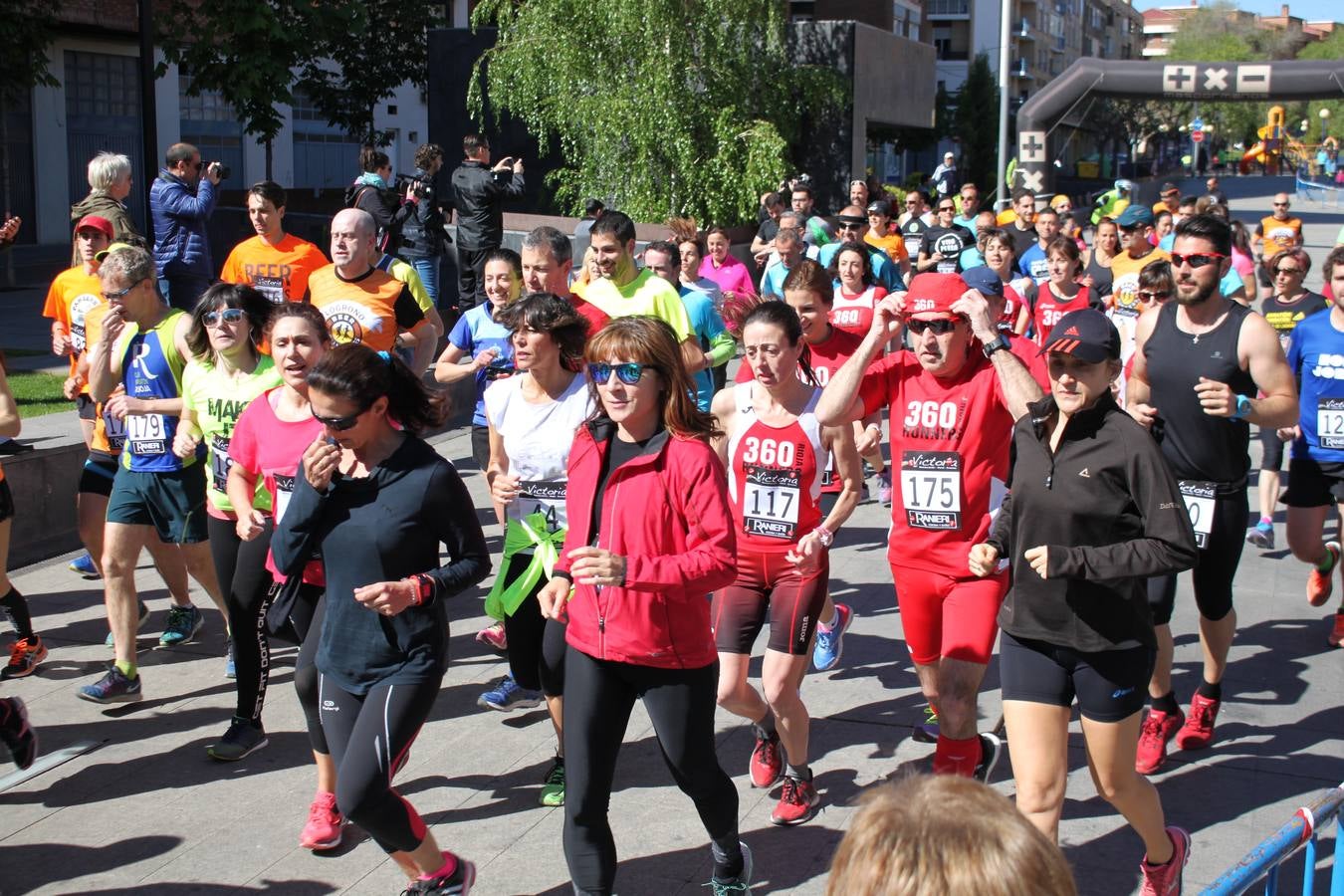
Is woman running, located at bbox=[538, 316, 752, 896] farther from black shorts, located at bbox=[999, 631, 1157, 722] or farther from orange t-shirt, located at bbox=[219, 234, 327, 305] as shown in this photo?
orange t-shirt, located at bbox=[219, 234, 327, 305]

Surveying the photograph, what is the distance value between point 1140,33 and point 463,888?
157 m

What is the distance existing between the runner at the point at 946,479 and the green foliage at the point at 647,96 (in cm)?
1726

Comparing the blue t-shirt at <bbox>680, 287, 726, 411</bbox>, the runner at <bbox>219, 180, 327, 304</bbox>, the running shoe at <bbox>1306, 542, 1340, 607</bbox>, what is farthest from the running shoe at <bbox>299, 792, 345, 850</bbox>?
the running shoe at <bbox>1306, 542, 1340, 607</bbox>

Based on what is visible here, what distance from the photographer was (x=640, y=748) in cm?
587

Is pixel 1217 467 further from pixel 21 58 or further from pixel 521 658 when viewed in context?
pixel 21 58

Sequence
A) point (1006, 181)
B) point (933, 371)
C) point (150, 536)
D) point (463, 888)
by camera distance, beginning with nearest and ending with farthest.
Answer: point (463, 888), point (933, 371), point (150, 536), point (1006, 181)

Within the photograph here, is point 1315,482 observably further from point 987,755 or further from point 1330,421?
point 987,755

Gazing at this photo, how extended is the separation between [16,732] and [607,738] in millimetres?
2607

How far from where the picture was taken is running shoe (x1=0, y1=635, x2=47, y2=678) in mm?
6578

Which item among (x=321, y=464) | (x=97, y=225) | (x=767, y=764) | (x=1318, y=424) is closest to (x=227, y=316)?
(x=321, y=464)

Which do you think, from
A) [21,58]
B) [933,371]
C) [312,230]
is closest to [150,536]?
[933,371]

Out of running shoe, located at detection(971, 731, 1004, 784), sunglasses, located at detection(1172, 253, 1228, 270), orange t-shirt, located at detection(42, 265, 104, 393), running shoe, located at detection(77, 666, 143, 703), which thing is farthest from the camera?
orange t-shirt, located at detection(42, 265, 104, 393)

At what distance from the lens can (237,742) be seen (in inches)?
224

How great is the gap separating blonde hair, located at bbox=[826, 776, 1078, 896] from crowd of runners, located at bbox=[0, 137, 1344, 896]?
47 millimetres
